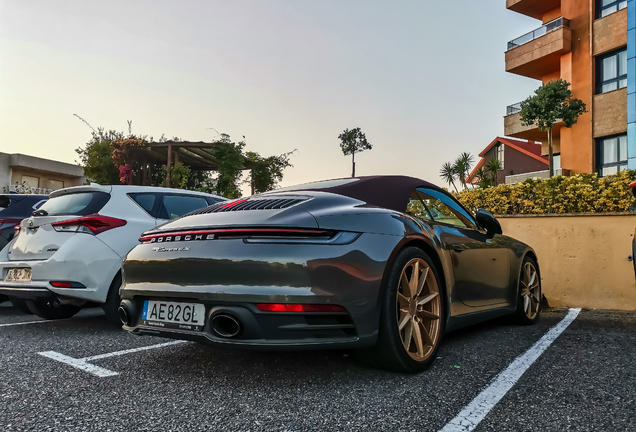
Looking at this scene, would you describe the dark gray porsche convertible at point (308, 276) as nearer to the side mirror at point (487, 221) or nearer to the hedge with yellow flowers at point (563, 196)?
the side mirror at point (487, 221)

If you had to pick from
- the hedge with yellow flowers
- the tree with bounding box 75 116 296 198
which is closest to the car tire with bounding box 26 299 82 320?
the hedge with yellow flowers

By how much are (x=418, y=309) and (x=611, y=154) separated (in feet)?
60.0

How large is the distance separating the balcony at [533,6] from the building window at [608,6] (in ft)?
8.23

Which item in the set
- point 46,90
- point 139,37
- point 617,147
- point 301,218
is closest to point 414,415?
point 301,218

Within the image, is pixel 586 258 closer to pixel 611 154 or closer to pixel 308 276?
pixel 308 276

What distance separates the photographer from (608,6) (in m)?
18.3

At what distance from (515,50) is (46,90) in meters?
18.1

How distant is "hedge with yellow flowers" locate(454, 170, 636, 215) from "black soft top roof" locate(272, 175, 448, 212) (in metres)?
4.99

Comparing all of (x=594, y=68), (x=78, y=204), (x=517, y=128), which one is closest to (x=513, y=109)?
(x=517, y=128)

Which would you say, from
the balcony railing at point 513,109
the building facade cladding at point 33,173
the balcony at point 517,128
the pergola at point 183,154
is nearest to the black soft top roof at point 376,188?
the pergola at point 183,154

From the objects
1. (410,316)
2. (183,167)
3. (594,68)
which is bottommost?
(410,316)

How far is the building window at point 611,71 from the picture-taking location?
17609 millimetres

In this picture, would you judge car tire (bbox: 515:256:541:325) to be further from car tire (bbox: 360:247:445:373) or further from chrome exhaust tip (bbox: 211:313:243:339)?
chrome exhaust tip (bbox: 211:313:243:339)

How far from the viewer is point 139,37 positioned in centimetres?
1136
